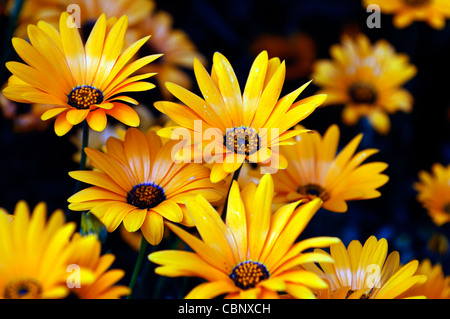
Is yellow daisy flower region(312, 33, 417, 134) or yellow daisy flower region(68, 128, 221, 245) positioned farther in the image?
yellow daisy flower region(312, 33, 417, 134)

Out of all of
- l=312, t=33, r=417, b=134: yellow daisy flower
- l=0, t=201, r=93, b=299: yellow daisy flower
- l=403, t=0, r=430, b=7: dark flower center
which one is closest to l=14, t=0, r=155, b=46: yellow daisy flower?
l=312, t=33, r=417, b=134: yellow daisy flower

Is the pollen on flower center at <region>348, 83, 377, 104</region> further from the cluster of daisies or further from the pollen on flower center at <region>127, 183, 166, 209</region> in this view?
the pollen on flower center at <region>127, 183, 166, 209</region>

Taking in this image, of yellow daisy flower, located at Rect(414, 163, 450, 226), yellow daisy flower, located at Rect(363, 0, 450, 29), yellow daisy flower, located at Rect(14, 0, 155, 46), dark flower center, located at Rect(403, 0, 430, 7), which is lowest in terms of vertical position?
yellow daisy flower, located at Rect(414, 163, 450, 226)

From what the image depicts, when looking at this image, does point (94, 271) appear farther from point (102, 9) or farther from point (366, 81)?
point (366, 81)

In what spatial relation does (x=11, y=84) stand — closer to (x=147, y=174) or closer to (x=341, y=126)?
(x=147, y=174)

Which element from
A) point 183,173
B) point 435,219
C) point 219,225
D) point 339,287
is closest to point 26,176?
point 183,173

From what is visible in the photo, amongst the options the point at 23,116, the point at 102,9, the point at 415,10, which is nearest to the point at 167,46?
the point at 102,9

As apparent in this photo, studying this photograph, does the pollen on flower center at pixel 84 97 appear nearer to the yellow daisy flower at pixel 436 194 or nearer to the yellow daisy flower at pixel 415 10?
the yellow daisy flower at pixel 436 194
